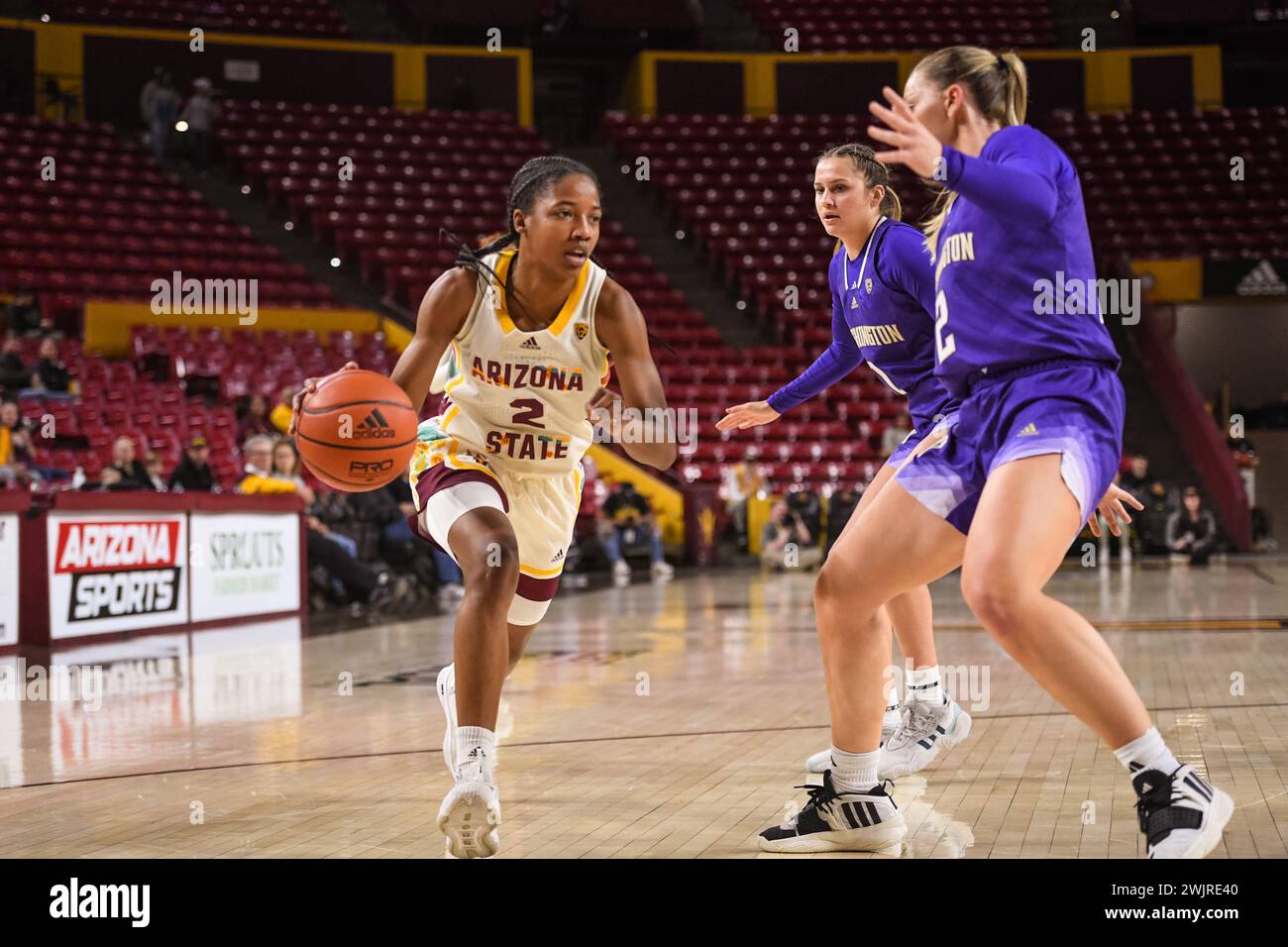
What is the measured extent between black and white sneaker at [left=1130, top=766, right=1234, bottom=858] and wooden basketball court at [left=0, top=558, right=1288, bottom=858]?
423 millimetres

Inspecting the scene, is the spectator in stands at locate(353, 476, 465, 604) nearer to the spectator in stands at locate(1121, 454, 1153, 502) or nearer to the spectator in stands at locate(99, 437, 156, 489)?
the spectator in stands at locate(99, 437, 156, 489)

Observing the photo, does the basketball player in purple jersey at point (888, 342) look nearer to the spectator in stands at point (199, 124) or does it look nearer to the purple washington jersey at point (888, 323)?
the purple washington jersey at point (888, 323)

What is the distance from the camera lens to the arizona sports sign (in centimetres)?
871

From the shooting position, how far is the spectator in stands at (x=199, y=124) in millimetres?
21656

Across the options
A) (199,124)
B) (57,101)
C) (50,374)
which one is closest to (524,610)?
(50,374)

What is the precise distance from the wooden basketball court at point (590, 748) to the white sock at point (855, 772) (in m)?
0.18

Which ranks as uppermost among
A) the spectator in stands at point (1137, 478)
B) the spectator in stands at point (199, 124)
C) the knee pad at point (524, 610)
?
the spectator in stands at point (199, 124)

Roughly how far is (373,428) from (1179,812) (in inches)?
86.2

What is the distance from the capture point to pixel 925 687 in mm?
4766

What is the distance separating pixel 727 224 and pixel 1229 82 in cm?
1116

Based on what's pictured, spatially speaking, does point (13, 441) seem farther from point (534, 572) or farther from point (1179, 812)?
point (1179, 812)

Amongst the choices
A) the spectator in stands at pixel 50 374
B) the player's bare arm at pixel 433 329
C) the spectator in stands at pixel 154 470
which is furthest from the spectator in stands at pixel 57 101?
the player's bare arm at pixel 433 329
